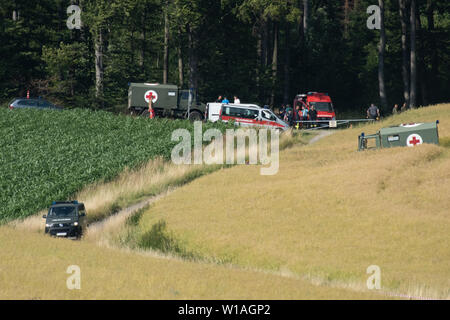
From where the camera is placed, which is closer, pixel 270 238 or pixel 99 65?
pixel 270 238

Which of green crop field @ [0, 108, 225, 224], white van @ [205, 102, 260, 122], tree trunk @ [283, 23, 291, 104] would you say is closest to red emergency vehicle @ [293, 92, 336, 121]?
white van @ [205, 102, 260, 122]

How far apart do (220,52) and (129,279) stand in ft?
187

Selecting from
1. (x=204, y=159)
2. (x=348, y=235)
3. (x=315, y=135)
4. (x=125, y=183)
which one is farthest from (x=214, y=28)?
(x=348, y=235)

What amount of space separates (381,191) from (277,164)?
960cm

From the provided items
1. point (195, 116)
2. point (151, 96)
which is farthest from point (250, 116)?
point (151, 96)

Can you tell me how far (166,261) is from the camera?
23.0m

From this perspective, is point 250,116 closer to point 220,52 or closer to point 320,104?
point 320,104

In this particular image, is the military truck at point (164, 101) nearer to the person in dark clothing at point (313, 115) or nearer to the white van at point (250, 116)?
the white van at point (250, 116)

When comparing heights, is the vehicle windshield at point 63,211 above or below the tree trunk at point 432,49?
below

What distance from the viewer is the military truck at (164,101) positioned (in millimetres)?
54875

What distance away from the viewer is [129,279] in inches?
762

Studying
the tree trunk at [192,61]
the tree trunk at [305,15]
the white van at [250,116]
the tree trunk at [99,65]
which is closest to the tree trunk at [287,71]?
the tree trunk at [192,61]

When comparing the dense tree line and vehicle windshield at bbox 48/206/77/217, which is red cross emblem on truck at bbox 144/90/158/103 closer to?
the dense tree line

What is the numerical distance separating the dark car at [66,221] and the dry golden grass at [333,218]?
9.33 feet
